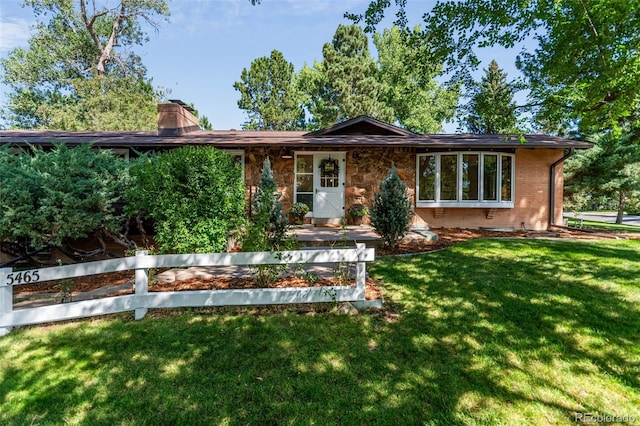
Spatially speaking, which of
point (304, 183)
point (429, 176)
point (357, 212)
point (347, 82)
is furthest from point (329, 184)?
point (347, 82)

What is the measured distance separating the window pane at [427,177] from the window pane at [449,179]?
0.27 m

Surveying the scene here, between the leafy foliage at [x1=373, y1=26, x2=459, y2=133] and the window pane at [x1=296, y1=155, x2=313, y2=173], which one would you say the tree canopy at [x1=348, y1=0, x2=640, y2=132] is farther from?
the leafy foliage at [x1=373, y1=26, x2=459, y2=133]

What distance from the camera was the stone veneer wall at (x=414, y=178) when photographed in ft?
31.4

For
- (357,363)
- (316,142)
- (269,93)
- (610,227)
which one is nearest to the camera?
(357,363)

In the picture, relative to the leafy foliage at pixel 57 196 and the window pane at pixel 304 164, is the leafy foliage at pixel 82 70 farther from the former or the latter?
the leafy foliage at pixel 57 196

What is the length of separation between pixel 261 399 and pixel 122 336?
6.25 feet

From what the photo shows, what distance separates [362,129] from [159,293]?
340 inches

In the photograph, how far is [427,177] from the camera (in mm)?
9547

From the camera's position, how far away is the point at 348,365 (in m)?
2.69

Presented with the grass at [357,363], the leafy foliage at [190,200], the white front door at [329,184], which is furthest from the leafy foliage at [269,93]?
the grass at [357,363]

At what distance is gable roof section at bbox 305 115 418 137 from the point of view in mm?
9930

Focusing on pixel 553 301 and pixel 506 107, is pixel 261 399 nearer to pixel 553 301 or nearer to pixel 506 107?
pixel 553 301

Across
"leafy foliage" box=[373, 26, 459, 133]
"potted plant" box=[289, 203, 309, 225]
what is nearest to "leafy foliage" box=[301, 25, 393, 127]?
"leafy foliage" box=[373, 26, 459, 133]

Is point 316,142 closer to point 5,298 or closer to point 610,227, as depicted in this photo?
point 5,298
